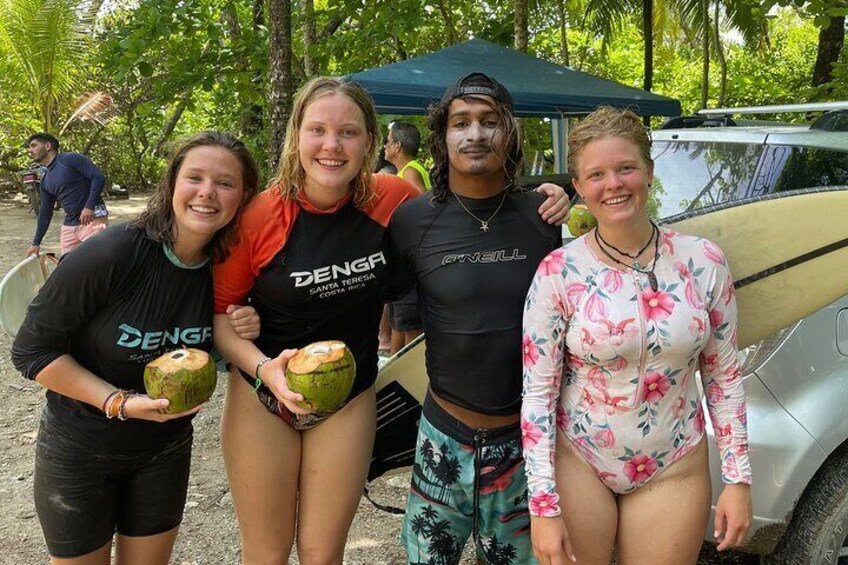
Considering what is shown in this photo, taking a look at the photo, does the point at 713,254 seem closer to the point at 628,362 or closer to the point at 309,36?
the point at 628,362

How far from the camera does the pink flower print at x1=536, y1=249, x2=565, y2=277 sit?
196cm

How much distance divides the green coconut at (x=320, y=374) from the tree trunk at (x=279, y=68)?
519 cm

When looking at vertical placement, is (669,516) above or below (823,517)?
above

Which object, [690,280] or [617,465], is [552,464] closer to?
[617,465]

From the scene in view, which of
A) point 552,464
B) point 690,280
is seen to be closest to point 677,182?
point 690,280

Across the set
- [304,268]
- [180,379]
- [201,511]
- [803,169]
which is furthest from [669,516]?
[201,511]

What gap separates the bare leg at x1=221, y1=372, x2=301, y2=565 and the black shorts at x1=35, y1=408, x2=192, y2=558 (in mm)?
234

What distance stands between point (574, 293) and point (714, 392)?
525 mm

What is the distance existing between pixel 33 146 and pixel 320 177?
8.41 m

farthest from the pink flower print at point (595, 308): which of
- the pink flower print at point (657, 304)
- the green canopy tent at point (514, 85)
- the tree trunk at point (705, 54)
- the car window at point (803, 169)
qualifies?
the tree trunk at point (705, 54)

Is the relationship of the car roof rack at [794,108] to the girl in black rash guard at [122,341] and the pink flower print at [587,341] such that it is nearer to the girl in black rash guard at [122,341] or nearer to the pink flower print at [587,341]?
the pink flower print at [587,341]

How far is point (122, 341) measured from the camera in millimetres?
2180

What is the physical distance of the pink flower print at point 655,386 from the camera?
6.23 ft

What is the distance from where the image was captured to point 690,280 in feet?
6.28
